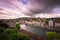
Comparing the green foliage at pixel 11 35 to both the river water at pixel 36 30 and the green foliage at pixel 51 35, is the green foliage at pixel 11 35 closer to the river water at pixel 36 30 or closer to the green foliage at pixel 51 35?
the river water at pixel 36 30

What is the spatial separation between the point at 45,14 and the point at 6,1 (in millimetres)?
846

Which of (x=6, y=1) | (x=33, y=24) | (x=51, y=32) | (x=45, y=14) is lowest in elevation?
(x=51, y=32)

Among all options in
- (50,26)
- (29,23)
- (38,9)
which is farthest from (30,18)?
(50,26)

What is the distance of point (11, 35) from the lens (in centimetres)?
220

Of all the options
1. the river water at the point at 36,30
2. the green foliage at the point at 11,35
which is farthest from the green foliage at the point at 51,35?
the green foliage at the point at 11,35

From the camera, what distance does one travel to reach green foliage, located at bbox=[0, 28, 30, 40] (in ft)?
7.12

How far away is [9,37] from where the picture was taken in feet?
7.21

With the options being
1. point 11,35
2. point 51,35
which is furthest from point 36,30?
point 11,35

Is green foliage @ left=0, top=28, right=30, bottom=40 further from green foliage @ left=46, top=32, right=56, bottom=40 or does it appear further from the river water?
green foliage @ left=46, top=32, right=56, bottom=40

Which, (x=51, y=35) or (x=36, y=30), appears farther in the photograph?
(x=36, y=30)

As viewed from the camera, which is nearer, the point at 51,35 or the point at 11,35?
the point at 51,35

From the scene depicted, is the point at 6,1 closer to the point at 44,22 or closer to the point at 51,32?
the point at 44,22

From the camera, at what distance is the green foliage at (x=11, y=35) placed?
2.17 metres

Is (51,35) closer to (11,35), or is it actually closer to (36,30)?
(36,30)
